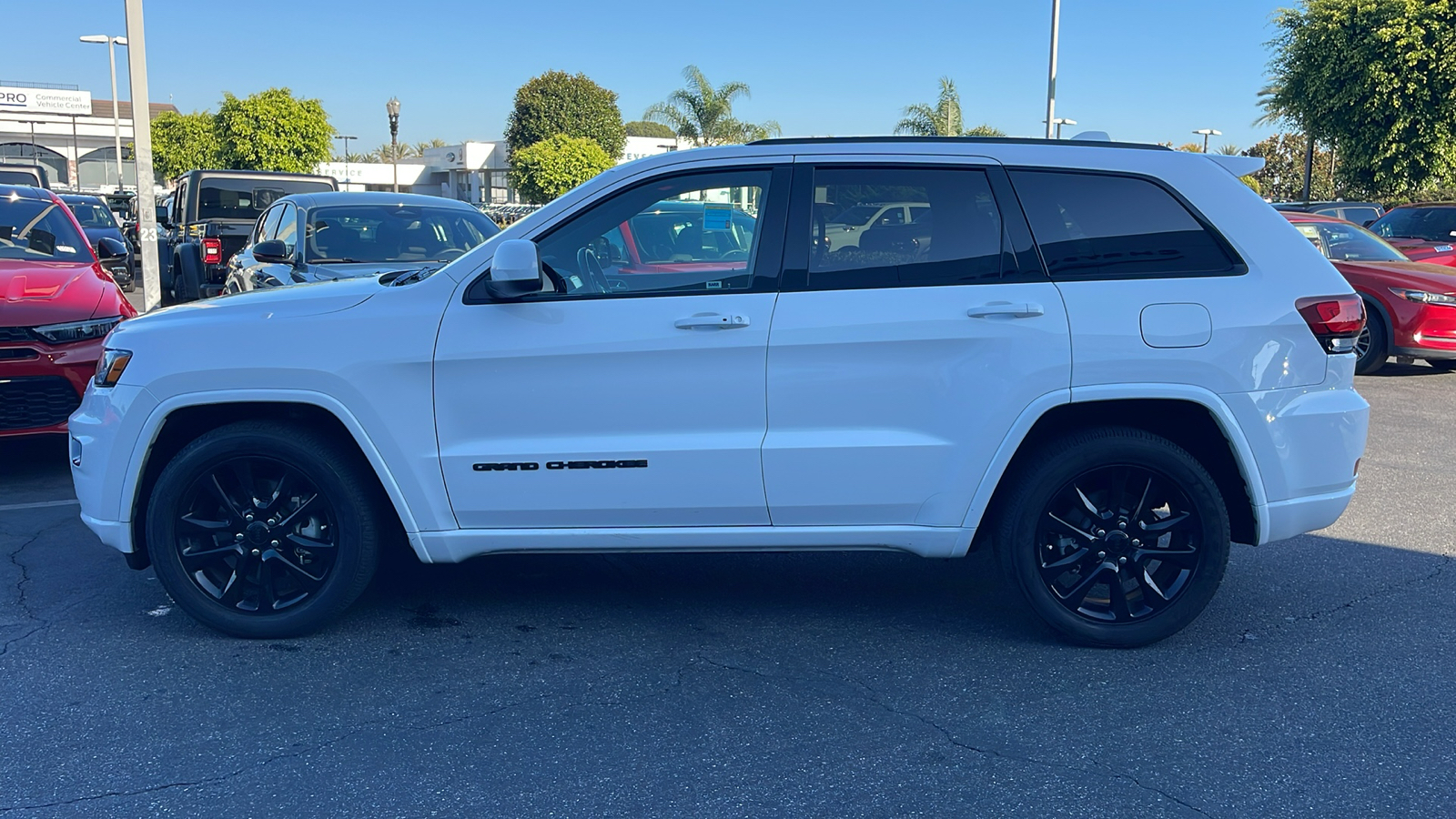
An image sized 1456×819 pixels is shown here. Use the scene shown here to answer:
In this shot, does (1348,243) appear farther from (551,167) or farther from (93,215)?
(551,167)

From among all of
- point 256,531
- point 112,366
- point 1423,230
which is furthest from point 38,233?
point 1423,230

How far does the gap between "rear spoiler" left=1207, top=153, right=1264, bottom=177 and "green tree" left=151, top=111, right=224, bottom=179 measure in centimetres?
6172

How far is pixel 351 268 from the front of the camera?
8.39 meters

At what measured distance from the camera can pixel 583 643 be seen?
14.4 feet

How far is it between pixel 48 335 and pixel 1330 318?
6.59 metres

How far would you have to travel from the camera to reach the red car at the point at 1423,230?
1460 centimetres

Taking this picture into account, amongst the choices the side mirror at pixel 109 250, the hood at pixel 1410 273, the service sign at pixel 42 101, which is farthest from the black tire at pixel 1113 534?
the service sign at pixel 42 101

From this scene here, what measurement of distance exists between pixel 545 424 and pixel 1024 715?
189 centimetres

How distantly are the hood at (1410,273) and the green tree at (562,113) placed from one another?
63452 mm

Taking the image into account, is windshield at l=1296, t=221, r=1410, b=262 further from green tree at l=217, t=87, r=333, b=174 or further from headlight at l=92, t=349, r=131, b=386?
green tree at l=217, t=87, r=333, b=174

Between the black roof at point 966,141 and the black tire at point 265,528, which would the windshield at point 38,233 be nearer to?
the black tire at point 265,528

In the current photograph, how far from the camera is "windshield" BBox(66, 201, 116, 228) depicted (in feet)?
63.0

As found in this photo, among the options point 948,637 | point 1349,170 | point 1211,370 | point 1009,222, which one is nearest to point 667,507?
point 948,637

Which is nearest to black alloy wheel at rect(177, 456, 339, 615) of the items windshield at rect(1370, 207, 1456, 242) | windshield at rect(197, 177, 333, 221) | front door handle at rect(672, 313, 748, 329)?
front door handle at rect(672, 313, 748, 329)
